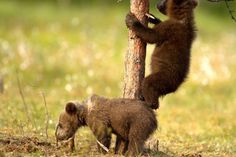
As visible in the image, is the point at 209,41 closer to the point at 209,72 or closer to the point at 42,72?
the point at 209,72

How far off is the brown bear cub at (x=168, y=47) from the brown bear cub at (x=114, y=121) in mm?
418

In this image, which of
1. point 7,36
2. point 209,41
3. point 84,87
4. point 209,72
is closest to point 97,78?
point 84,87

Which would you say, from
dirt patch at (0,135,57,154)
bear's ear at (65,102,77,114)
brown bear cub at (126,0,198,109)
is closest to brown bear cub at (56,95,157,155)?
bear's ear at (65,102,77,114)

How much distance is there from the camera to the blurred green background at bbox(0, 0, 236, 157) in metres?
12.8

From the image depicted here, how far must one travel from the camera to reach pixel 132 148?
9555mm

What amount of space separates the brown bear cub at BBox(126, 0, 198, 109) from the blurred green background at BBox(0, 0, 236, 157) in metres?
1.11

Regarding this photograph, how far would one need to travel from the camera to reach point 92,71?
741 inches

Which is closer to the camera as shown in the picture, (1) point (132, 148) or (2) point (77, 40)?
(1) point (132, 148)

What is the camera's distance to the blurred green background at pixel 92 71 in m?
12.8

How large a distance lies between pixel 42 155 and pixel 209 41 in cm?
1449

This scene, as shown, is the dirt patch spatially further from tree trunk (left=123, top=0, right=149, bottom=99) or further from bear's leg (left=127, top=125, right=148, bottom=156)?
tree trunk (left=123, top=0, right=149, bottom=99)

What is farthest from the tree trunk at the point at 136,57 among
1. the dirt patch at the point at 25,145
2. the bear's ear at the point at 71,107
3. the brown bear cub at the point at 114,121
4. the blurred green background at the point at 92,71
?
the dirt patch at the point at 25,145

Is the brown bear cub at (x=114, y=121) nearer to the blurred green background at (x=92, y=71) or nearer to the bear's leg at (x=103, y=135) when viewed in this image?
the bear's leg at (x=103, y=135)

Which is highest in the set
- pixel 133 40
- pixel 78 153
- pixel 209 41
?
pixel 133 40
